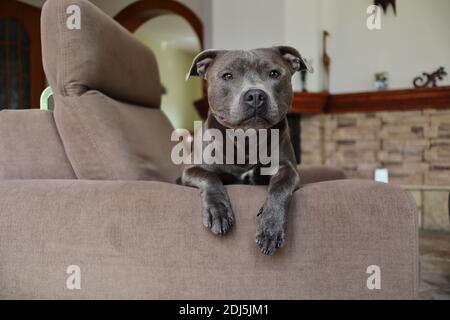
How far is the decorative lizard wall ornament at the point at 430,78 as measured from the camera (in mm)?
3855

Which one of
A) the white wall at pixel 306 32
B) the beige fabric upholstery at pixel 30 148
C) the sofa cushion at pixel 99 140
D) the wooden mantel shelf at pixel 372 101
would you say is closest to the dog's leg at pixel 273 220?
the sofa cushion at pixel 99 140

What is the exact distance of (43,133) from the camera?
54.0 inches

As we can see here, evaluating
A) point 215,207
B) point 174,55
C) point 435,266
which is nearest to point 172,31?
point 174,55

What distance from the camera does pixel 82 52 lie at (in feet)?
4.43

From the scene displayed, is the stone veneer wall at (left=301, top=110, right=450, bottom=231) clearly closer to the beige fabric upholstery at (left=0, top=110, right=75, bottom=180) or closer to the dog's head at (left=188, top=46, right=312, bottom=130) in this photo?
the dog's head at (left=188, top=46, right=312, bottom=130)

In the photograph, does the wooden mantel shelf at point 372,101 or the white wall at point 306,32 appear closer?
the wooden mantel shelf at point 372,101

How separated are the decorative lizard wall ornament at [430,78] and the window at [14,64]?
3948mm

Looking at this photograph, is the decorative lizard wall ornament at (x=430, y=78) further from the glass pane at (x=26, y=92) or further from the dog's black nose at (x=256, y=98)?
the glass pane at (x=26, y=92)

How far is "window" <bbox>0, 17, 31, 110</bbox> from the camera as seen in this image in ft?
15.2

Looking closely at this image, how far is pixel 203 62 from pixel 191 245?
0.70 m

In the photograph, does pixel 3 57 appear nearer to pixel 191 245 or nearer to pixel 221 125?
pixel 221 125

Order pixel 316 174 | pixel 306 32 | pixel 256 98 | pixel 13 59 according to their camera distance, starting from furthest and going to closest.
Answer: pixel 13 59 < pixel 306 32 < pixel 316 174 < pixel 256 98

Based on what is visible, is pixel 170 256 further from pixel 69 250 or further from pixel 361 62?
pixel 361 62
